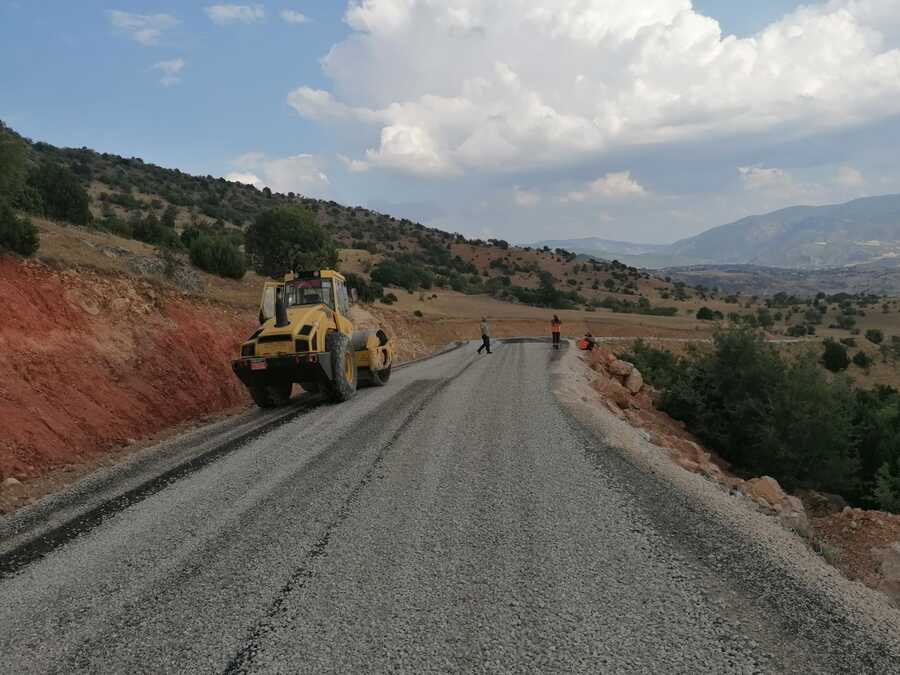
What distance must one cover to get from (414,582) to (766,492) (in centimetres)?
622

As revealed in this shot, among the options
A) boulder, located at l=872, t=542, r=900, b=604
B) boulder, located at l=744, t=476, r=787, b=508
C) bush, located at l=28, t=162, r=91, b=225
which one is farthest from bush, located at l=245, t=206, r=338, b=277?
boulder, located at l=872, t=542, r=900, b=604

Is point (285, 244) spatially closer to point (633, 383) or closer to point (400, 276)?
point (400, 276)

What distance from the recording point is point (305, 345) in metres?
11.8

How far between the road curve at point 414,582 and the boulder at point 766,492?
2.17 meters

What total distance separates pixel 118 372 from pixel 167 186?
78.8 m

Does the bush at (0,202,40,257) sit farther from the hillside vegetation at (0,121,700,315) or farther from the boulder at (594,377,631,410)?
the boulder at (594,377,631,410)

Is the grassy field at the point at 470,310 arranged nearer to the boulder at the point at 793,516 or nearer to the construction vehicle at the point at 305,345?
the construction vehicle at the point at 305,345

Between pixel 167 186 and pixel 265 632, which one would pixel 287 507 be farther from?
pixel 167 186

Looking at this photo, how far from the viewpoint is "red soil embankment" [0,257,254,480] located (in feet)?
33.1

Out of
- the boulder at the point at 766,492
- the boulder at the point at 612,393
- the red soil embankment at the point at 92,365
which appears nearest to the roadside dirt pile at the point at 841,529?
the boulder at the point at 766,492

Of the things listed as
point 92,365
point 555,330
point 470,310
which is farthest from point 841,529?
point 470,310

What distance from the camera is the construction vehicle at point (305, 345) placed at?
11.7m

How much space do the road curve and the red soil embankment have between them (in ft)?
14.3

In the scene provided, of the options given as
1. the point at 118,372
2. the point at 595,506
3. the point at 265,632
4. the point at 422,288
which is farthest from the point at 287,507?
the point at 422,288
